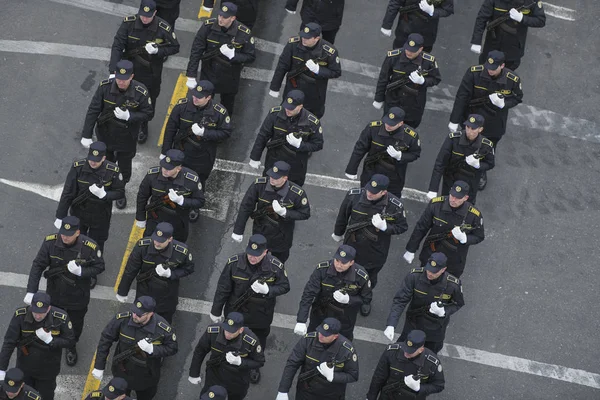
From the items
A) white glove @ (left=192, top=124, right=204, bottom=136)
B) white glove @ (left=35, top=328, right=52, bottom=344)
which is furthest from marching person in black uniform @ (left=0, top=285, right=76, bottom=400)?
white glove @ (left=192, top=124, right=204, bottom=136)

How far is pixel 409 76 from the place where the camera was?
2258 centimetres

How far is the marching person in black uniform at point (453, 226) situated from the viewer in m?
20.7

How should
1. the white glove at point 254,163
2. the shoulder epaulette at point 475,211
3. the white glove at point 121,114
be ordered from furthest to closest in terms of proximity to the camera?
the white glove at point 254,163 → the white glove at point 121,114 → the shoulder epaulette at point 475,211

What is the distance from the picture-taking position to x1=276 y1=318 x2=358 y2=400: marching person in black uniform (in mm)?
18797

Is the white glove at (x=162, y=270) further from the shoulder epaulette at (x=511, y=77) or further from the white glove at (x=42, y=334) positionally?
the shoulder epaulette at (x=511, y=77)

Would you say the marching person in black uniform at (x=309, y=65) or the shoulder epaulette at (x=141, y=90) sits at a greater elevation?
the marching person in black uniform at (x=309, y=65)

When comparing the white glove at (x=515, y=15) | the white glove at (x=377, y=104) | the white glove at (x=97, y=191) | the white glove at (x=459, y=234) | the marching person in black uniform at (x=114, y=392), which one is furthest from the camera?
the white glove at (x=515, y=15)

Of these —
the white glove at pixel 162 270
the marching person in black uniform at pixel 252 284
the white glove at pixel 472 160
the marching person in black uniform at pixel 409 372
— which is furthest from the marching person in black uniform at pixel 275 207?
the marching person in black uniform at pixel 409 372

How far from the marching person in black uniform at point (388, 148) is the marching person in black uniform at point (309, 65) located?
131 centimetres

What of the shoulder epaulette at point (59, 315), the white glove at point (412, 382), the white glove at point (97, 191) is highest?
the white glove at point (97, 191)

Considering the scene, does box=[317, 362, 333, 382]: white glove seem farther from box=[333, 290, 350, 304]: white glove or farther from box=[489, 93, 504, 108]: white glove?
box=[489, 93, 504, 108]: white glove

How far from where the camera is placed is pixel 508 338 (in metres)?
21.3

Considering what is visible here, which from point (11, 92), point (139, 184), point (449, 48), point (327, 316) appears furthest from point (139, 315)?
point (449, 48)

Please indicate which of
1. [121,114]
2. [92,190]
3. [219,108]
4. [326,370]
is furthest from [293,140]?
Result: [326,370]
